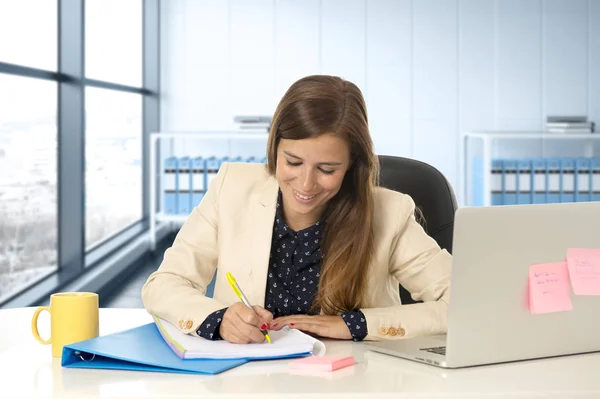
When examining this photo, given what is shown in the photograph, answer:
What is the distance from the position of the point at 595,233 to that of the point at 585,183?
14.4ft

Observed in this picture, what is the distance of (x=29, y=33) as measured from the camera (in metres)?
3.64

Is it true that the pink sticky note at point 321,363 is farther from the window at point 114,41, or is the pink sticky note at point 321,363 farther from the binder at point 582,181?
the binder at point 582,181

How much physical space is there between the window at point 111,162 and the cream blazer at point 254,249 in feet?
9.62

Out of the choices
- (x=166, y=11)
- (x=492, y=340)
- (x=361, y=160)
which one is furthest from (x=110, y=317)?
(x=166, y=11)

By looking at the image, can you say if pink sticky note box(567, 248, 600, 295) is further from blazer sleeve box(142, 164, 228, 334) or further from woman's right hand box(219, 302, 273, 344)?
blazer sleeve box(142, 164, 228, 334)

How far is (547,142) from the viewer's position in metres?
6.17

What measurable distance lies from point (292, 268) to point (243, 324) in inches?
16.2

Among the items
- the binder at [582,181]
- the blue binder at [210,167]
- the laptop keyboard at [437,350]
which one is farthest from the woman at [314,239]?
the binder at [582,181]

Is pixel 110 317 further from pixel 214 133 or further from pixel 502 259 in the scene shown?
pixel 214 133

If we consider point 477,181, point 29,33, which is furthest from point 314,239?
point 477,181

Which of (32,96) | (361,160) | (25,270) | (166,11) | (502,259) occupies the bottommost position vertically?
(25,270)

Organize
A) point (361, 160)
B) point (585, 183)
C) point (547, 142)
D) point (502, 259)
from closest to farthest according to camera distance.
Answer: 1. point (502, 259)
2. point (361, 160)
3. point (585, 183)
4. point (547, 142)

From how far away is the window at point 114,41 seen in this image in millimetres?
4723

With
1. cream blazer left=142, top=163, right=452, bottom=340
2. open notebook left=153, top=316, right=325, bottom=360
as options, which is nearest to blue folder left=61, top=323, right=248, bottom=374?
open notebook left=153, top=316, right=325, bottom=360
